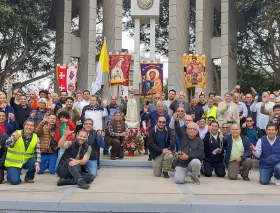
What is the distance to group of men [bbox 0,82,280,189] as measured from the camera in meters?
6.50

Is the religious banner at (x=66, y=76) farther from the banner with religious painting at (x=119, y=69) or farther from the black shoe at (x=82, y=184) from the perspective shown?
the black shoe at (x=82, y=184)

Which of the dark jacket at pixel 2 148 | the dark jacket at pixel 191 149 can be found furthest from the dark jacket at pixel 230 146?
the dark jacket at pixel 2 148

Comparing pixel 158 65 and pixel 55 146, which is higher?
pixel 158 65

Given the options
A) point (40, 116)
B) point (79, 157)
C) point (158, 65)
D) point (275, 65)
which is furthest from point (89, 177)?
point (275, 65)

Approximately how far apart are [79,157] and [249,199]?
294 cm

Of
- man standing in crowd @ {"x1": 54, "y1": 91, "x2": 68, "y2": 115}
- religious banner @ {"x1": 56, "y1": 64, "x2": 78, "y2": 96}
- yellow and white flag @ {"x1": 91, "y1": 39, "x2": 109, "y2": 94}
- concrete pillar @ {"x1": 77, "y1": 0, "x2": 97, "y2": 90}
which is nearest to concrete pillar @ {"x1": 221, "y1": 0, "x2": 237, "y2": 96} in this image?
concrete pillar @ {"x1": 77, "y1": 0, "x2": 97, "y2": 90}

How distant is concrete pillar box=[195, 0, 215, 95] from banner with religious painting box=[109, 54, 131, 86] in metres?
7.07

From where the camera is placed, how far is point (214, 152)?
24.6 ft

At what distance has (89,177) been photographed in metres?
6.55

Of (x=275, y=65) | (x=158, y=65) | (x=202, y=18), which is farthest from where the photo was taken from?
(x=275, y=65)

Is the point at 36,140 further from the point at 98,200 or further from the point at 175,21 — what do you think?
the point at 175,21

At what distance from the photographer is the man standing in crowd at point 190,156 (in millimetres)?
6711

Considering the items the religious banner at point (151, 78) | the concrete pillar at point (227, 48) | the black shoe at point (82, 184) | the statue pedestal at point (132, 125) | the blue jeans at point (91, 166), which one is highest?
the concrete pillar at point (227, 48)

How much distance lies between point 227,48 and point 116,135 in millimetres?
11975
